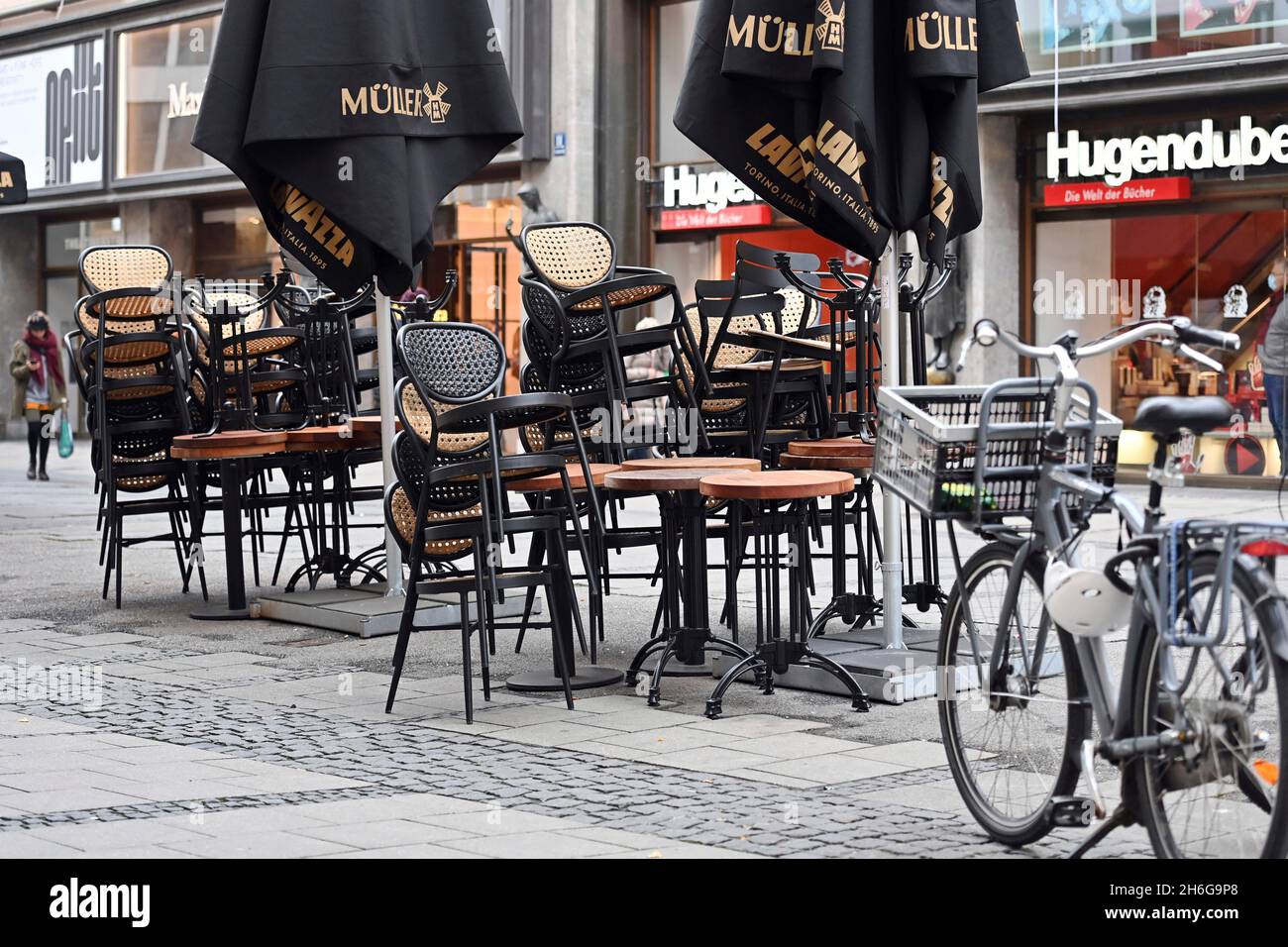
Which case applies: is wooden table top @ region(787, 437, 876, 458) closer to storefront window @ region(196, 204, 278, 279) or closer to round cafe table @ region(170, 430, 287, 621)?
round cafe table @ region(170, 430, 287, 621)

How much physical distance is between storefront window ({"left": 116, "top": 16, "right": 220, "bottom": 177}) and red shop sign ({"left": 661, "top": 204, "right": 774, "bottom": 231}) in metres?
7.55

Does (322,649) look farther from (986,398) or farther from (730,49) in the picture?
(986,398)

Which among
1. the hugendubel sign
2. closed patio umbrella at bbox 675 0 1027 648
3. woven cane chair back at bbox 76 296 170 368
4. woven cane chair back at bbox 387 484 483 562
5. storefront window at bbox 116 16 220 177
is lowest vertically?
woven cane chair back at bbox 387 484 483 562

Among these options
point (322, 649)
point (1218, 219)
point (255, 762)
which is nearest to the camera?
point (255, 762)

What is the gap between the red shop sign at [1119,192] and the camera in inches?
656

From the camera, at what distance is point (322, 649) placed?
325 inches

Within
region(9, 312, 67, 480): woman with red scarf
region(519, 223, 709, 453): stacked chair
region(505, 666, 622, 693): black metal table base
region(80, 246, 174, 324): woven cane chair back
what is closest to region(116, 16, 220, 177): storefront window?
region(9, 312, 67, 480): woman with red scarf

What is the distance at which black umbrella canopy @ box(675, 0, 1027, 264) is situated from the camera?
6742 mm

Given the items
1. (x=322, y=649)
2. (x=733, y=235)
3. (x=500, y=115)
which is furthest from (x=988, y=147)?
(x=322, y=649)

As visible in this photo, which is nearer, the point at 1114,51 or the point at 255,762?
the point at 255,762

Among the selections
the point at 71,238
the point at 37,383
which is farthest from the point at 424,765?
the point at 71,238

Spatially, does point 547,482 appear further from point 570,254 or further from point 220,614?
point 220,614

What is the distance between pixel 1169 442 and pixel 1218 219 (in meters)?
13.2

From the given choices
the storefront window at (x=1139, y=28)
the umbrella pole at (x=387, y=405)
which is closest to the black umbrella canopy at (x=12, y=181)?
the umbrella pole at (x=387, y=405)
